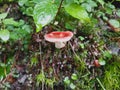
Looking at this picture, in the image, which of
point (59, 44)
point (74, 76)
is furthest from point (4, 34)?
point (74, 76)

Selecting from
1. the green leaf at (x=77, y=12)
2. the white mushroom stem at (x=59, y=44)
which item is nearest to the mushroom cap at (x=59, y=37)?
the white mushroom stem at (x=59, y=44)

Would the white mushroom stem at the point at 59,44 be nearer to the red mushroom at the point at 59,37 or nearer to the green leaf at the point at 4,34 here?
the red mushroom at the point at 59,37

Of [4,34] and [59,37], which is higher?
[4,34]

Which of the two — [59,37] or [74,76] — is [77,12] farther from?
[74,76]

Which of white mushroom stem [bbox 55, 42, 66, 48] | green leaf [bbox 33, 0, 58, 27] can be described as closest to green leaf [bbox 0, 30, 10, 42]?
green leaf [bbox 33, 0, 58, 27]

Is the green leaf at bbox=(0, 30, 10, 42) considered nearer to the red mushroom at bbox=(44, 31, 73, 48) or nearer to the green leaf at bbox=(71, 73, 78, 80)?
the red mushroom at bbox=(44, 31, 73, 48)
